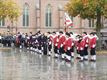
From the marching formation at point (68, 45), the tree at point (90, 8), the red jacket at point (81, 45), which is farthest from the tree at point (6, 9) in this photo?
the red jacket at point (81, 45)

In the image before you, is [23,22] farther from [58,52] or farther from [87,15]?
[58,52]

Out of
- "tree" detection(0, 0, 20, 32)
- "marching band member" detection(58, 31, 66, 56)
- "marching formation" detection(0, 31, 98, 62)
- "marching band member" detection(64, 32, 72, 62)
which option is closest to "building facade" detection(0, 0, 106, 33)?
"tree" detection(0, 0, 20, 32)

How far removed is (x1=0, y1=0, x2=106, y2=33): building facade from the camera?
84.9 meters

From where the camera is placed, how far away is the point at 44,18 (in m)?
85.8

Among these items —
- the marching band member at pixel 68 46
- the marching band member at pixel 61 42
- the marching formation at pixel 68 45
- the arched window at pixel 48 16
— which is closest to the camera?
the marching band member at pixel 68 46

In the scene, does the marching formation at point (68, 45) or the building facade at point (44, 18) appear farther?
the building facade at point (44, 18)

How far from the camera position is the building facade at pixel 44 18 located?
84938 millimetres

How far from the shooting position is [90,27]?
85.7 m

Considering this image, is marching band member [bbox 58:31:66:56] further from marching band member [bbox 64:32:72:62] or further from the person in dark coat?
the person in dark coat

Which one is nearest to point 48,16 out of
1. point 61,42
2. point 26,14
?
point 26,14

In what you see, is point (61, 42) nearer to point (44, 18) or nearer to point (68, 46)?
point (68, 46)

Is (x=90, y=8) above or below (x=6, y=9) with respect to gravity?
above

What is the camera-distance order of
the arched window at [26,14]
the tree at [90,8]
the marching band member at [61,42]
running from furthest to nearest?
the arched window at [26,14] < the tree at [90,8] < the marching band member at [61,42]

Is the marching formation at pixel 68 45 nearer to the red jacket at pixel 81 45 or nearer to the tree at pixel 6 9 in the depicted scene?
the red jacket at pixel 81 45
